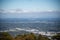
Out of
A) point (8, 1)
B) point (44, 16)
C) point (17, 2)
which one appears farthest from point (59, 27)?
point (8, 1)

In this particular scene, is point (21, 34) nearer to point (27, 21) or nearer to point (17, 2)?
point (27, 21)

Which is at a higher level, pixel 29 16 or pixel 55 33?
pixel 29 16

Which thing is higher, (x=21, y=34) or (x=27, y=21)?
(x=27, y=21)

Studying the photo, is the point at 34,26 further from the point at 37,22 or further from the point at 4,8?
the point at 4,8

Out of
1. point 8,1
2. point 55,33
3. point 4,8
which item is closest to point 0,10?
point 4,8

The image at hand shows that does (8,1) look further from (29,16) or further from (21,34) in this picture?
(21,34)

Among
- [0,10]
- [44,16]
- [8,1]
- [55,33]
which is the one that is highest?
[8,1]

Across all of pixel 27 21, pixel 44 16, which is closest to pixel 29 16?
pixel 27 21

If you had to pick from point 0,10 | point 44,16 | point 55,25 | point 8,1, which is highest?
point 8,1
